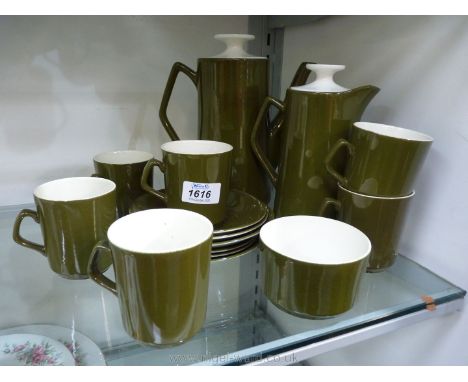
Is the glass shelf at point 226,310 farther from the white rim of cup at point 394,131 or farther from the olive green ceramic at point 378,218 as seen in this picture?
the white rim of cup at point 394,131

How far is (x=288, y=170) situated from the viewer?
0.53 metres

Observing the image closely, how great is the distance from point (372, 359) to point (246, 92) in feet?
1.55

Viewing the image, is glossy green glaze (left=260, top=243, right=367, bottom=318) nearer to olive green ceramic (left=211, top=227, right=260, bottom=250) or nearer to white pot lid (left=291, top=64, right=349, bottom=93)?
olive green ceramic (left=211, top=227, right=260, bottom=250)

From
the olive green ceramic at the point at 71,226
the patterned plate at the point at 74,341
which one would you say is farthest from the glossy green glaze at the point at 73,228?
the patterned plate at the point at 74,341

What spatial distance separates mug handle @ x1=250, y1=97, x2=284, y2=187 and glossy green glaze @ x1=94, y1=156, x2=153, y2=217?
16 centimetres

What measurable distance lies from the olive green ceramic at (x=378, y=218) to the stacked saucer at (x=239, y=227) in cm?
11

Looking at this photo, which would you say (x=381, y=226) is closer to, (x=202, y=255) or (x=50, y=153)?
(x=202, y=255)

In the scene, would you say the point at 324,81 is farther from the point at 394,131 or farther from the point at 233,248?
the point at 233,248

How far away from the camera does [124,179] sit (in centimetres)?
56

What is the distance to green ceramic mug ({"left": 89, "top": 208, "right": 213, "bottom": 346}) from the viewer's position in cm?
33

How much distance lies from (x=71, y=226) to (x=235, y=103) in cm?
27

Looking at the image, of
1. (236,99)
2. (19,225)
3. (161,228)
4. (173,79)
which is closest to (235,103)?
(236,99)

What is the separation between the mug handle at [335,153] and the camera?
46 centimetres

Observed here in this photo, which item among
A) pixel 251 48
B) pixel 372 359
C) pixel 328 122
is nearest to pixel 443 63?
pixel 328 122
